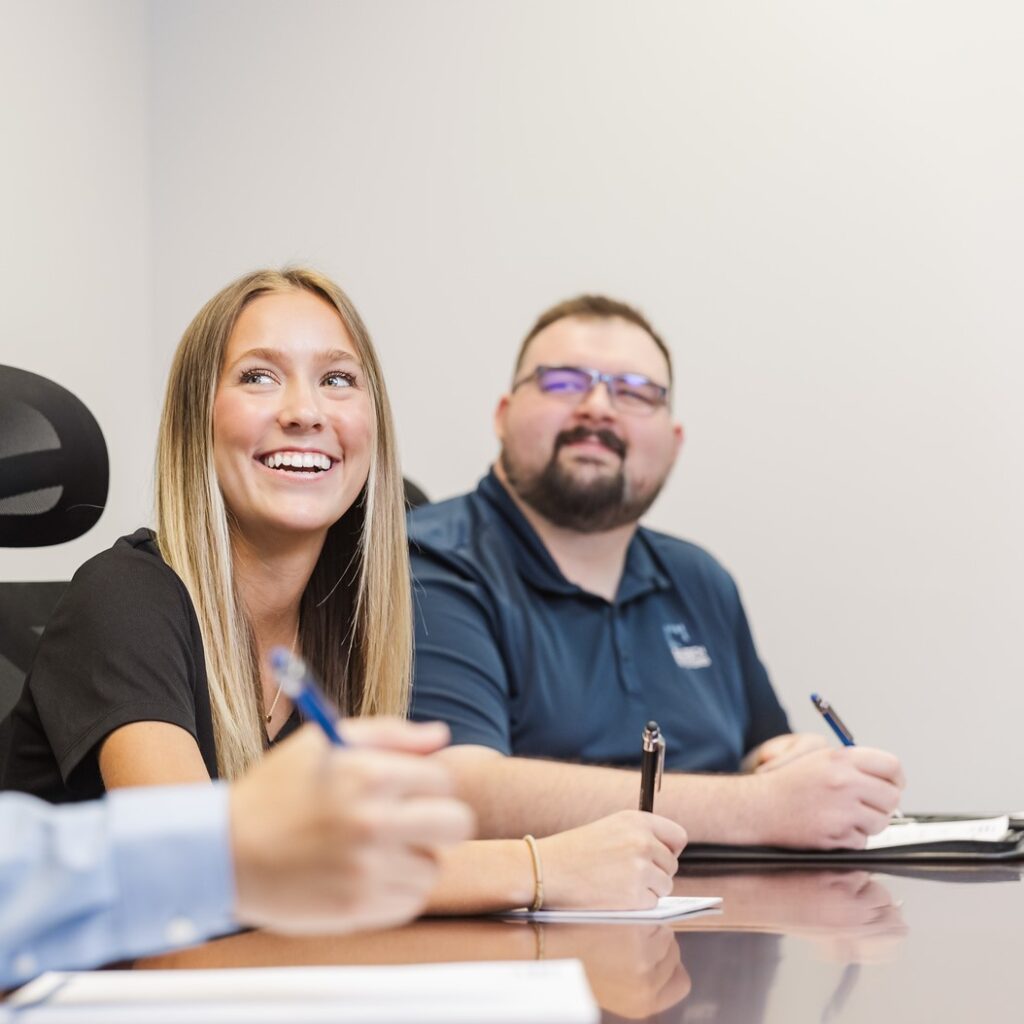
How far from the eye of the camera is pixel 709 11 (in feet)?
9.49

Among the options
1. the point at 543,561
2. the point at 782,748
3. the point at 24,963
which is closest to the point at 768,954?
the point at 24,963

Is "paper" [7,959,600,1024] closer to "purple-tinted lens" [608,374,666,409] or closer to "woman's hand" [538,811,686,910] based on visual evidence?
"woman's hand" [538,811,686,910]

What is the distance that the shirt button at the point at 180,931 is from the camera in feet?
1.95

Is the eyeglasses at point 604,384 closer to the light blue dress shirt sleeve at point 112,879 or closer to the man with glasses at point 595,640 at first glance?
the man with glasses at point 595,640

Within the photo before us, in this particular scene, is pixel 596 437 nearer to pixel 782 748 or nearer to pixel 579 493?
pixel 579 493

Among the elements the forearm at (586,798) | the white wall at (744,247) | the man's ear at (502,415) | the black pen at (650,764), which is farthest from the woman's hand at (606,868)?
the white wall at (744,247)

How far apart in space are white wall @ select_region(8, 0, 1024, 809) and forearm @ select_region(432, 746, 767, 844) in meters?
1.18

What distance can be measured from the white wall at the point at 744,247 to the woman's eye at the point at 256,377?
1.38 m

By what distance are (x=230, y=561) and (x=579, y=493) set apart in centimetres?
94

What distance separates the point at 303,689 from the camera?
55cm

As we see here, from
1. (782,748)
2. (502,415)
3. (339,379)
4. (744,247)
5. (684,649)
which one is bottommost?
(782,748)

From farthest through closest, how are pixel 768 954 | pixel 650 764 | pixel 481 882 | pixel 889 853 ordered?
1. pixel 889 853
2. pixel 650 764
3. pixel 481 882
4. pixel 768 954

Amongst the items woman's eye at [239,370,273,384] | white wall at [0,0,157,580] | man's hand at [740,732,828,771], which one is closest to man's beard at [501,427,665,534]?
man's hand at [740,732,828,771]

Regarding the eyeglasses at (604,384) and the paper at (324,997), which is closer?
Result: the paper at (324,997)
